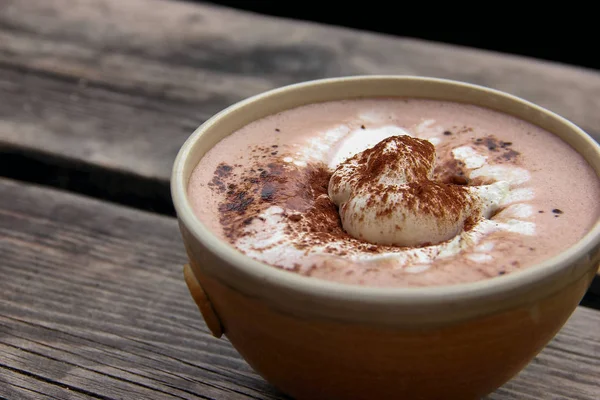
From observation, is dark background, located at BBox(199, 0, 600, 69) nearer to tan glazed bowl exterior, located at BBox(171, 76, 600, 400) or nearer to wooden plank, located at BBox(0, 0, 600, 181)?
wooden plank, located at BBox(0, 0, 600, 181)

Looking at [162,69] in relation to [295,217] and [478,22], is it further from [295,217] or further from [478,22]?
[478,22]

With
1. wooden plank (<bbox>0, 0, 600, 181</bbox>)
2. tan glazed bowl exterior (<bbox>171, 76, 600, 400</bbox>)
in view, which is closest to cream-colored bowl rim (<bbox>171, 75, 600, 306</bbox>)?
tan glazed bowl exterior (<bbox>171, 76, 600, 400</bbox>)

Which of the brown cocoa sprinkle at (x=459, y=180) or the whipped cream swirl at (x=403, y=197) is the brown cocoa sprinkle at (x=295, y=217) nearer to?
the whipped cream swirl at (x=403, y=197)

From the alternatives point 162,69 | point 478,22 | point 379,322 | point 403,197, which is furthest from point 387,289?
point 478,22

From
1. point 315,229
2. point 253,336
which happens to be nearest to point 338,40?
point 315,229

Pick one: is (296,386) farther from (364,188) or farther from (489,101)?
(489,101)

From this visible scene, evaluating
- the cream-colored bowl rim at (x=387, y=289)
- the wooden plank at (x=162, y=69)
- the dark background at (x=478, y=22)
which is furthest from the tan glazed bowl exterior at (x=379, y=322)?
the dark background at (x=478, y=22)
